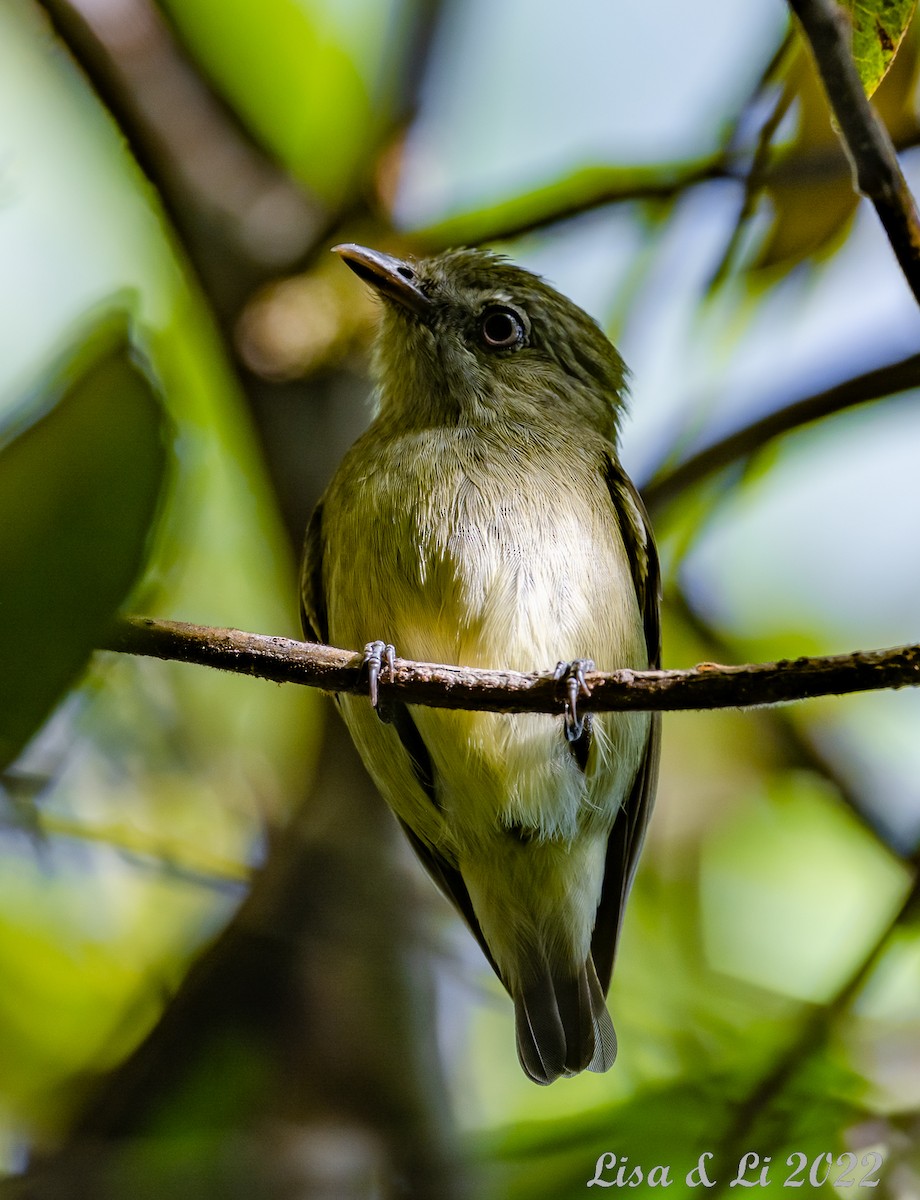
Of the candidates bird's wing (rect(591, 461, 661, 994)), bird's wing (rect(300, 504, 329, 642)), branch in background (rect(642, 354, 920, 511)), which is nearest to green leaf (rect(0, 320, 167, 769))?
bird's wing (rect(300, 504, 329, 642))

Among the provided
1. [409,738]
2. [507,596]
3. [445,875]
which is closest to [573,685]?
[507,596]

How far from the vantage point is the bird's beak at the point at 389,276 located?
6.44 ft

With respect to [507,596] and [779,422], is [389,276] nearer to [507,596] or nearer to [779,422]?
[507,596]

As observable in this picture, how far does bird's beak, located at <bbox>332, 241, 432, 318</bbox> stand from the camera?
1.96 meters

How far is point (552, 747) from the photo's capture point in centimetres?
188

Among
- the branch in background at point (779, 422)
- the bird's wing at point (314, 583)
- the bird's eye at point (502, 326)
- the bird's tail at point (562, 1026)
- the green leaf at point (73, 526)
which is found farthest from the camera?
the branch in background at point (779, 422)

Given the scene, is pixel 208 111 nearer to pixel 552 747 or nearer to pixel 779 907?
pixel 552 747

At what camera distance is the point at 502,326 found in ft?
6.98

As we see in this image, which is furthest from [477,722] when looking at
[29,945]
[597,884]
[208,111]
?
[208,111]

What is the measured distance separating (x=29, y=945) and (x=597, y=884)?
40.9 inches

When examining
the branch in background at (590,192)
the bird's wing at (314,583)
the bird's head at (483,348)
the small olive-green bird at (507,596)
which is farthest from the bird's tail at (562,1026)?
the branch in background at (590,192)

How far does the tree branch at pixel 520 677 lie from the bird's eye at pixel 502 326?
3.02ft

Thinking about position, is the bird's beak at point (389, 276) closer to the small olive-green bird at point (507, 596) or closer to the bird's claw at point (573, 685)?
the small olive-green bird at point (507, 596)

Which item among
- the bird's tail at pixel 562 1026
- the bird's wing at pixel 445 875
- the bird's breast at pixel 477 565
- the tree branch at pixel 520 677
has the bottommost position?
the bird's tail at pixel 562 1026
